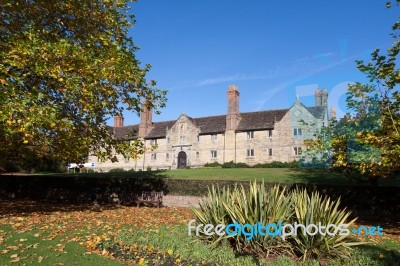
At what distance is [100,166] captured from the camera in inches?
2393

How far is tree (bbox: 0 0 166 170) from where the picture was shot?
1009cm

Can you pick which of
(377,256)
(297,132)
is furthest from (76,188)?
(297,132)

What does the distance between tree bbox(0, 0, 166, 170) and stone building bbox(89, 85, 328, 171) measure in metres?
30.9

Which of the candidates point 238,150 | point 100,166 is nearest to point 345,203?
point 238,150

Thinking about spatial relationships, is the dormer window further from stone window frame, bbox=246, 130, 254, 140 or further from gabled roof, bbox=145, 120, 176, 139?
gabled roof, bbox=145, 120, 176, 139

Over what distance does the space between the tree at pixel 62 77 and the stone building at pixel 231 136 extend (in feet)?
102

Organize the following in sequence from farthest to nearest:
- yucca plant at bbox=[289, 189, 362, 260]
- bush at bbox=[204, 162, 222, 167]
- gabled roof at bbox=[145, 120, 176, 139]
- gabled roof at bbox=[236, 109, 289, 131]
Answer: gabled roof at bbox=[145, 120, 176, 139] < bush at bbox=[204, 162, 222, 167] < gabled roof at bbox=[236, 109, 289, 131] < yucca plant at bbox=[289, 189, 362, 260]

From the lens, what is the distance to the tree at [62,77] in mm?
10086

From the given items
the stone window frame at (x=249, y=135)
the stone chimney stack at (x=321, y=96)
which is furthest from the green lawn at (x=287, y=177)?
the stone window frame at (x=249, y=135)

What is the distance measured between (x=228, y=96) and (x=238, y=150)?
867cm

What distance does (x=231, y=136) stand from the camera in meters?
50.7

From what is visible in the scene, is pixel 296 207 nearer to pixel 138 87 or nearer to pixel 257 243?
pixel 257 243

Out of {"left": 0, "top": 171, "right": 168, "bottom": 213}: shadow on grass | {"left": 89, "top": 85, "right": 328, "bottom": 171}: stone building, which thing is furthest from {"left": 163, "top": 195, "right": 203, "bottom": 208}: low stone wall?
{"left": 89, "top": 85, "right": 328, "bottom": 171}: stone building

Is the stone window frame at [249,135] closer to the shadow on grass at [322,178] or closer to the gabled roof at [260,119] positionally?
the gabled roof at [260,119]
